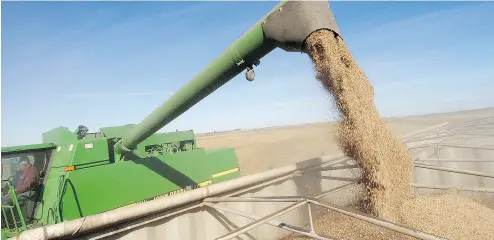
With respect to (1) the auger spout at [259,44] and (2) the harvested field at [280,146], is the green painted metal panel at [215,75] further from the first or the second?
(2) the harvested field at [280,146]

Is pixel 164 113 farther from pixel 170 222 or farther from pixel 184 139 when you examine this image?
pixel 184 139

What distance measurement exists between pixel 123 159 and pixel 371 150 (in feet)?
13.6

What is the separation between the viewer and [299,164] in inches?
198

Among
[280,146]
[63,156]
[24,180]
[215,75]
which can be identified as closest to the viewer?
[215,75]

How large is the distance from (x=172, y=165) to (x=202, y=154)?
3.00 ft

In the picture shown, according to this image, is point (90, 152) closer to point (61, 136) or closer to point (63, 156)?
point (63, 156)

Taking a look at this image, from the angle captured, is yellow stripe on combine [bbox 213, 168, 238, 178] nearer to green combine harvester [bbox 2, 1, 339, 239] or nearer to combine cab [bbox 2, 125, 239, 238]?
green combine harvester [bbox 2, 1, 339, 239]

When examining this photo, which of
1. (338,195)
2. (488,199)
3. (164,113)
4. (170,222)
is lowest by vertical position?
(488,199)

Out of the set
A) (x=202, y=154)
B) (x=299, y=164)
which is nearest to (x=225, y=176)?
(x=202, y=154)

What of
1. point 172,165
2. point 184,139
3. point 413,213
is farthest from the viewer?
point 184,139

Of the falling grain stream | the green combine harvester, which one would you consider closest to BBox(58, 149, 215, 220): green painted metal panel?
the green combine harvester

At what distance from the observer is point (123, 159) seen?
5.34 meters

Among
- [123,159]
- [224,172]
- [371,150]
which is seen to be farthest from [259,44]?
[224,172]

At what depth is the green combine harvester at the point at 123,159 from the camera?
2990 millimetres
